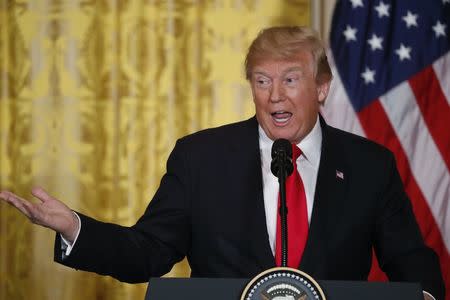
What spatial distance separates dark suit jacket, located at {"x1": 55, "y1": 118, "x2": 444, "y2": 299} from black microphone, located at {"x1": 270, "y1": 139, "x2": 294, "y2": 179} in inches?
18.2

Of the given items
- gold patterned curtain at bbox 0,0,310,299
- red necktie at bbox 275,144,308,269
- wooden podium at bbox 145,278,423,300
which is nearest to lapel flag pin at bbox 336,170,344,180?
red necktie at bbox 275,144,308,269

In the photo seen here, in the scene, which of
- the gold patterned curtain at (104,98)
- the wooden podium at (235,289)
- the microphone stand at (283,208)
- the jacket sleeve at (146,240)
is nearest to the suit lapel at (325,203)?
the jacket sleeve at (146,240)

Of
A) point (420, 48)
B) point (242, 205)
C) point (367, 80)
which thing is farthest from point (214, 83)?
point (242, 205)

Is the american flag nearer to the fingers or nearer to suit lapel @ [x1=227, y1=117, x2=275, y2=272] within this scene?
suit lapel @ [x1=227, y1=117, x2=275, y2=272]

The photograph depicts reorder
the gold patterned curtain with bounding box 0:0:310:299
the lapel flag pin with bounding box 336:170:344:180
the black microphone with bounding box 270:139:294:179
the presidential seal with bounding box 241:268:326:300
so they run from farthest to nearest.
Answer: the gold patterned curtain with bounding box 0:0:310:299
the lapel flag pin with bounding box 336:170:344:180
the black microphone with bounding box 270:139:294:179
the presidential seal with bounding box 241:268:326:300

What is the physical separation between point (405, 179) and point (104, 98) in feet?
5.17

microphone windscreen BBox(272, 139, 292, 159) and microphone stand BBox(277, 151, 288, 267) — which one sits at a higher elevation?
microphone windscreen BBox(272, 139, 292, 159)

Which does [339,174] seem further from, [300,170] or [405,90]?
[405,90]

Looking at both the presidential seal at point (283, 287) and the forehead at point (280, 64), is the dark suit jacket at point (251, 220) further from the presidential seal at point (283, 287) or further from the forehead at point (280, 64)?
the presidential seal at point (283, 287)

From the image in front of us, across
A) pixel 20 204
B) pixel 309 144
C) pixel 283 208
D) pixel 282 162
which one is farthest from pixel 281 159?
pixel 309 144

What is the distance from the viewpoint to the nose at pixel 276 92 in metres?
2.40

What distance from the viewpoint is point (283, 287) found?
1.56 m

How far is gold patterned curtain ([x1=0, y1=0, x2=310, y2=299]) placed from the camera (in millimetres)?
4168

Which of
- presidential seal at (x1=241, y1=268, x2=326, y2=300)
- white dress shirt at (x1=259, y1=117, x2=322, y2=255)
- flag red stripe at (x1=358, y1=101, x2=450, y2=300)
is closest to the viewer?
presidential seal at (x1=241, y1=268, x2=326, y2=300)
